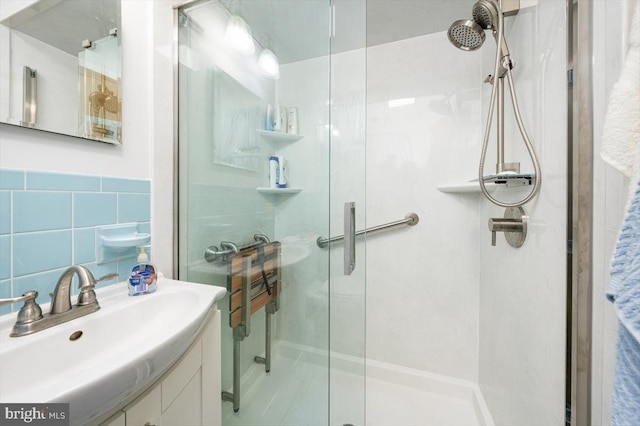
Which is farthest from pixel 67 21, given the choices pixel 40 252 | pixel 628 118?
pixel 628 118

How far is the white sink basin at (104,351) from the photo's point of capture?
0.34 metres

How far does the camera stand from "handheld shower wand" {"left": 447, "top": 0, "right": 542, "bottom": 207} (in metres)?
0.77

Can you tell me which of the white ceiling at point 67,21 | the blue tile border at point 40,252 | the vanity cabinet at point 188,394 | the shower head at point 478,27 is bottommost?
the vanity cabinet at point 188,394

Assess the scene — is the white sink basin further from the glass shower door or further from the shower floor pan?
the shower floor pan

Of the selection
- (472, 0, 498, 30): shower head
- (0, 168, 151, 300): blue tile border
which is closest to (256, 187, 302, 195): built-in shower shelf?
(0, 168, 151, 300): blue tile border

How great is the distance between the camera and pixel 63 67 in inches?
25.2

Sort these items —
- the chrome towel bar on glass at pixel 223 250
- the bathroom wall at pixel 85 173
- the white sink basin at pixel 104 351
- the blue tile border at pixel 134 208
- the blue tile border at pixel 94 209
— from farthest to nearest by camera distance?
the chrome towel bar on glass at pixel 223 250 < the blue tile border at pixel 134 208 < the blue tile border at pixel 94 209 < the bathroom wall at pixel 85 173 < the white sink basin at pixel 104 351

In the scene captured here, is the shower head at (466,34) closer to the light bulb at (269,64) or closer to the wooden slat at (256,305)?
the light bulb at (269,64)

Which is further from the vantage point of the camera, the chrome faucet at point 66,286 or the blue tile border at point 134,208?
the blue tile border at point 134,208

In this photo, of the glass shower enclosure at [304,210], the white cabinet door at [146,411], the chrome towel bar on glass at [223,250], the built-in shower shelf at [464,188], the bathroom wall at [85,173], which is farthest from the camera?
the built-in shower shelf at [464,188]

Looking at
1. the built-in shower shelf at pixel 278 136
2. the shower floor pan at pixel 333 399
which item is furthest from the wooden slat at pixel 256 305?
the built-in shower shelf at pixel 278 136

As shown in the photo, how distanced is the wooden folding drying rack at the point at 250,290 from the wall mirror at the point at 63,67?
62 centimetres

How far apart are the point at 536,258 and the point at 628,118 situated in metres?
0.58

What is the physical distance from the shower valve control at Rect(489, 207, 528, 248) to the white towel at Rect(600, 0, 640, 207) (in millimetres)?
584
